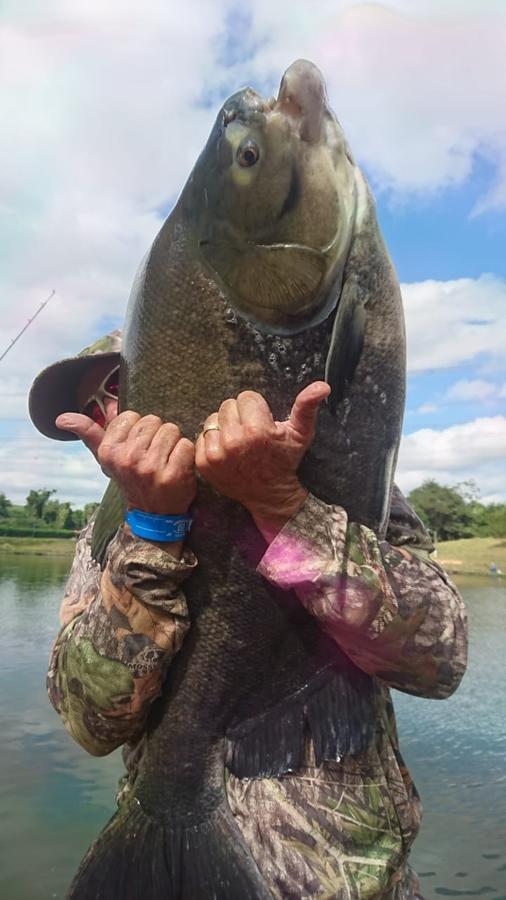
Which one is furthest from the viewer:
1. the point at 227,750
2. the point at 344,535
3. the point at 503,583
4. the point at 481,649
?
the point at 503,583

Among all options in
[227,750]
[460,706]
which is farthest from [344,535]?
[460,706]

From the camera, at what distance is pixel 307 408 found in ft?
6.41

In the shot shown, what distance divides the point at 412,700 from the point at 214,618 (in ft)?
44.6

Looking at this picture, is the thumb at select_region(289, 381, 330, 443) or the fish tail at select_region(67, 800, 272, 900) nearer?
the thumb at select_region(289, 381, 330, 443)

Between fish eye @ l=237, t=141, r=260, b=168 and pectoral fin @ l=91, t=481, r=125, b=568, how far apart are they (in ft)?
3.33

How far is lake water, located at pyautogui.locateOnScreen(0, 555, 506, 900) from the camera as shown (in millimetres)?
7129

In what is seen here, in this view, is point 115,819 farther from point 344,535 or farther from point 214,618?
point 344,535

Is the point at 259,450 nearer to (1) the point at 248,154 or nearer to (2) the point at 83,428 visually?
(2) the point at 83,428

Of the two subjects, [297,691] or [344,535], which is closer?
[344,535]

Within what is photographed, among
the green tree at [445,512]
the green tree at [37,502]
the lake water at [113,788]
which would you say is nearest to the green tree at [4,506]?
the green tree at [37,502]

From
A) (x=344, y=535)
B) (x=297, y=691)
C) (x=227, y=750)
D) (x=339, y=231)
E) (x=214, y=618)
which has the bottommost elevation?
(x=227, y=750)

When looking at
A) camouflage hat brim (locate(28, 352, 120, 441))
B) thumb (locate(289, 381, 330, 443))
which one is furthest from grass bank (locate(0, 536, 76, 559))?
thumb (locate(289, 381, 330, 443))

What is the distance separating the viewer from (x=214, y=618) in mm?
2303

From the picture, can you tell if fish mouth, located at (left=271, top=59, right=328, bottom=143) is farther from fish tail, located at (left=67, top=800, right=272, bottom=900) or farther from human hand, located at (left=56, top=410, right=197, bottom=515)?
fish tail, located at (left=67, top=800, right=272, bottom=900)
